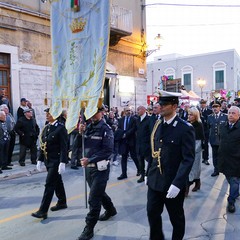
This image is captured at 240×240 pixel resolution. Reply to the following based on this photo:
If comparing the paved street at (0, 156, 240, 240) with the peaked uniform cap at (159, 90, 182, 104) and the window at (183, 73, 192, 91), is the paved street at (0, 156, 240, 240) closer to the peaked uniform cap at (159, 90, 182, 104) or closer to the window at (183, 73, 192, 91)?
the peaked uniform cap at (159, 90, 182, 104)

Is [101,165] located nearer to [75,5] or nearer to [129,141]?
[75,5]

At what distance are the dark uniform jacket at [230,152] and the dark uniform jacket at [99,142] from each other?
2.21 m

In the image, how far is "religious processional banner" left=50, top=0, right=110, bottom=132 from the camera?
4898 mm

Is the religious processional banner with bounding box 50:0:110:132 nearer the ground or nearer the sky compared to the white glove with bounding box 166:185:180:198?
nearer the sky

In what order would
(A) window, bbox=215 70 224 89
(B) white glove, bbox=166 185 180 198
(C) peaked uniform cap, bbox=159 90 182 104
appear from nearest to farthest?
1. (B) white glove, bbox=166 185 180 198
2. (C) peaked uniform cap, bbox=159 90 182 104
3. (A) window, bbox=215 70 224 89

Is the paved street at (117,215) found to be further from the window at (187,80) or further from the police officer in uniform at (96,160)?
the window at (187,80)

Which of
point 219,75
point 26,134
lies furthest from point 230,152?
point 219,75

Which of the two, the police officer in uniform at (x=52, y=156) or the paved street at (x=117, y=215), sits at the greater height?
the police officer in uniform at (x=52, y=156)

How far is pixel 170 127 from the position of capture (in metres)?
3.48

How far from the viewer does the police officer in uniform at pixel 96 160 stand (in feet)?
14.1

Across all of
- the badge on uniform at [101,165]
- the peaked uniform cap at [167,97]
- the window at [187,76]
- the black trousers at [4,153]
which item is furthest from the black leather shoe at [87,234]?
the window at [187,76]

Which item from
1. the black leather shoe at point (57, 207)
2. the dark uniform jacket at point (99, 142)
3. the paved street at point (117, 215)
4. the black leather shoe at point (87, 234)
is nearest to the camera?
the black leather shoe at point (87, 234)

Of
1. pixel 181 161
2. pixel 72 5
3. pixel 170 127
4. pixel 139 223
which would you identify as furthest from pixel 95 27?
pixel 139 223

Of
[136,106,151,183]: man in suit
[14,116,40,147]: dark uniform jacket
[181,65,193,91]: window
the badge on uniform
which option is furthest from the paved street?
[181,65,193,91]: window
